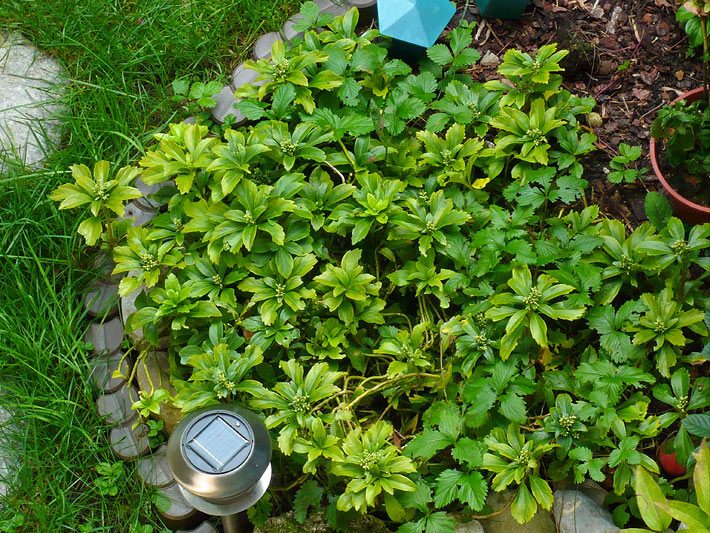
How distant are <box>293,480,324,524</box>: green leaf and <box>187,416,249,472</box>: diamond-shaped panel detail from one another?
67 cm

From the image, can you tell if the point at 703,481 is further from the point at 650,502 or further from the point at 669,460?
the point at 669,460

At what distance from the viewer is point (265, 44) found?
3.73 meters

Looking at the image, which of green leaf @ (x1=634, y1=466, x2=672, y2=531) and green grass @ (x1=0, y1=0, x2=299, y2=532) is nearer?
green leaf @ (x1=634, y1=466, x2=672, y2=531)

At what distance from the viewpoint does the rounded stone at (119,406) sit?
3.07 m

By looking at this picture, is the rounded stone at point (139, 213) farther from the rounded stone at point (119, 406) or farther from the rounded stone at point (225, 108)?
the rounded stone at point (119, 406)

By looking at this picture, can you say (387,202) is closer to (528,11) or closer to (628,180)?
(628,180)

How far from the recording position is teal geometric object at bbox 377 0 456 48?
138 inches

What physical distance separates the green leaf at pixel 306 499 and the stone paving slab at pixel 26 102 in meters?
1.99

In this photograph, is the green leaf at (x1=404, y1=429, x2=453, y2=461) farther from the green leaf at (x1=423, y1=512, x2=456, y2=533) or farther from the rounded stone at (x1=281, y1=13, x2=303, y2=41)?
the rounded stone at (x1=281, y1=13, x2=303, y2=41)

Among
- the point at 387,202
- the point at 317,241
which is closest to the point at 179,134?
the point at 317,241

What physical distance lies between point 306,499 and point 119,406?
2.97 feet

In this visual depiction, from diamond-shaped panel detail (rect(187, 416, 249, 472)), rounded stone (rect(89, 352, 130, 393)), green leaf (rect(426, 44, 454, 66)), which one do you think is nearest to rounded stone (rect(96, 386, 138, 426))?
rounded stone (rect(89, 352, 130, 393))

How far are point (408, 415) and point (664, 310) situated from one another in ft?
3.35

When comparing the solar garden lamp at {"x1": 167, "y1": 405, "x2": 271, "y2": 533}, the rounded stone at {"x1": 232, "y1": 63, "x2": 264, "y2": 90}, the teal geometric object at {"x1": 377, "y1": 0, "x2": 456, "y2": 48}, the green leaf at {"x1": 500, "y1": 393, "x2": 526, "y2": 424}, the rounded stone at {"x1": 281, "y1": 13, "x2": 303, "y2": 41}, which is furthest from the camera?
the rounded stone at {"x1": 281, "y1": 13, "x2": 303, "y2": 41}
